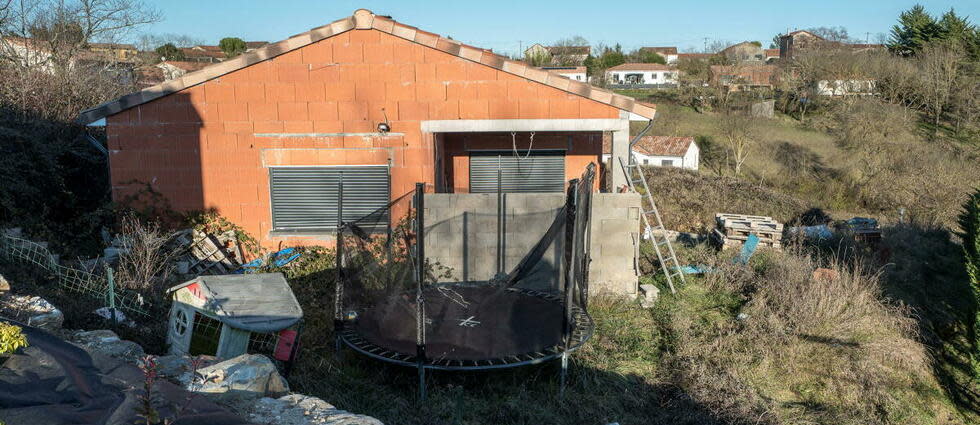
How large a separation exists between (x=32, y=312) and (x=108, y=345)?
0.90 meters

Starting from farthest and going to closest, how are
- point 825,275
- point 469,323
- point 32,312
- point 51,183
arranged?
1. point 51,183
2. point 825,275
3. point 469,323
4. point 32,312

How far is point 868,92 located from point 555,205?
95.7 ft

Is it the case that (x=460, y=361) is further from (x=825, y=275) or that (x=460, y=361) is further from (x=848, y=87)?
(x=848, y=87)

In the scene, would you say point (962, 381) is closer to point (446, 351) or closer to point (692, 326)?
point (692, 326)

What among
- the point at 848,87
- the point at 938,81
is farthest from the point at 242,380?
the point at 938,81

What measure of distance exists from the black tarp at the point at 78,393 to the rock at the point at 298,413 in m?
0.48

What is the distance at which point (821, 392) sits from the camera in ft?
24.0

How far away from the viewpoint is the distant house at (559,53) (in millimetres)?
53159

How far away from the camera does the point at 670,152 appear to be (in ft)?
91.6

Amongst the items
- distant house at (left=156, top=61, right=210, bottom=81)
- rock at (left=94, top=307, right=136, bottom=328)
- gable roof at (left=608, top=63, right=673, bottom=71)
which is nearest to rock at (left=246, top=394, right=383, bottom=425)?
rock at (left=94, top=307, right=136, bottom=328)

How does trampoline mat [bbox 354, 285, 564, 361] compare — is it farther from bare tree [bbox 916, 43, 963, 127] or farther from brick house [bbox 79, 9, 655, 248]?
bare tree [bbox 916, 43, 963, 127]

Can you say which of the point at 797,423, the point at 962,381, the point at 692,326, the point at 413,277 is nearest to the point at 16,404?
the point at 413,277

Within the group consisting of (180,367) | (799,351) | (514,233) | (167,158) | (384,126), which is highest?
(384,126)

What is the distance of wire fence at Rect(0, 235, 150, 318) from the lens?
23.4ft
